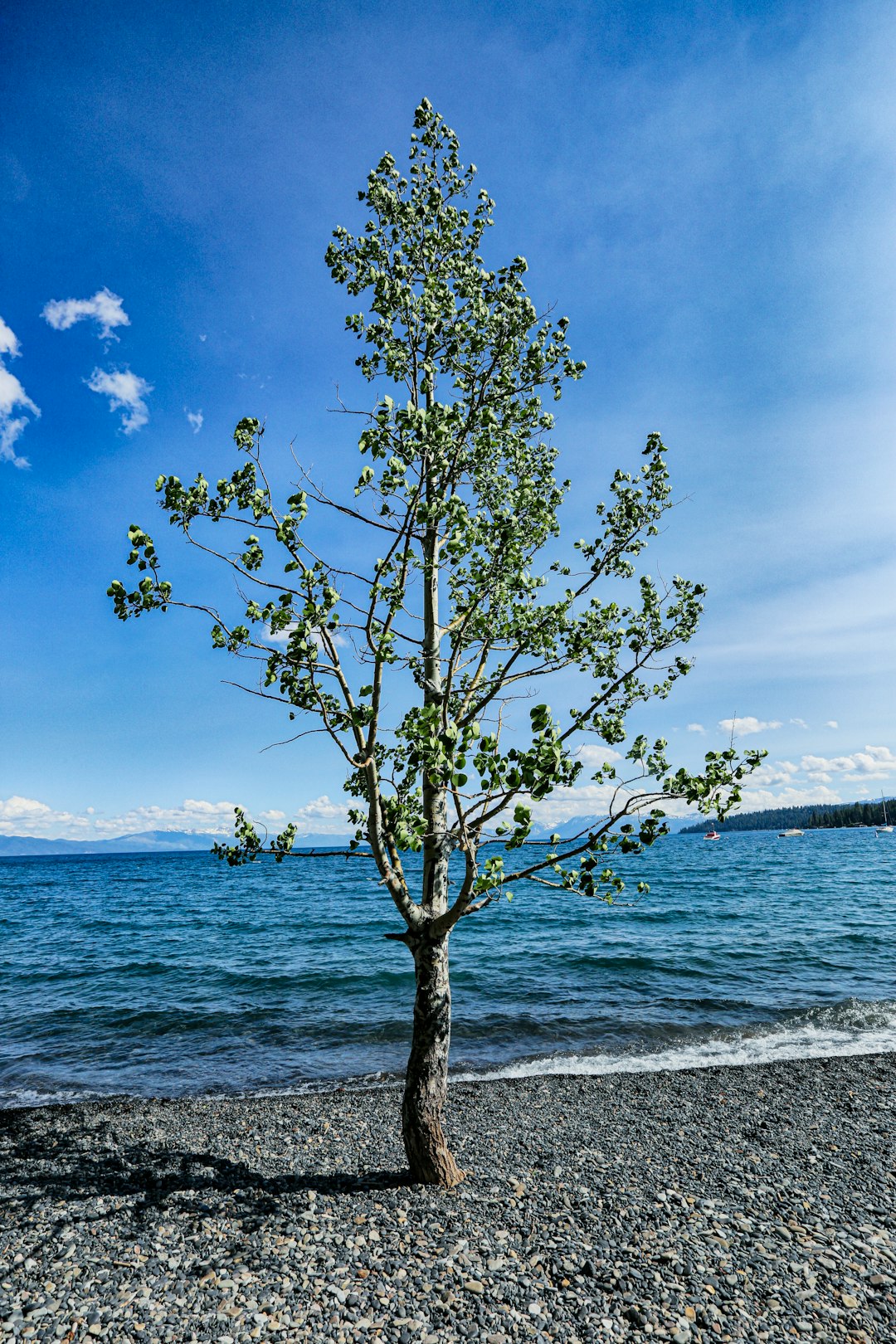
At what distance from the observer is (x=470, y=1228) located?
7.41 meters

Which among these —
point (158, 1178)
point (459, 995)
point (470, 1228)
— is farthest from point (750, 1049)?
point (158, 1178)

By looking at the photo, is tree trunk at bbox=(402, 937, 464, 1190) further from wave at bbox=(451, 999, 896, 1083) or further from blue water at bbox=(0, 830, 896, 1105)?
blue water at bbox=(0, 830, 896, 1105)

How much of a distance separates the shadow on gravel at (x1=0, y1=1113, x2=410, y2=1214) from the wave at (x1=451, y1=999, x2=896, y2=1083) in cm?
591

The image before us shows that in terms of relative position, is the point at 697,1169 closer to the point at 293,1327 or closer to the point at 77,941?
the point at 293,1327

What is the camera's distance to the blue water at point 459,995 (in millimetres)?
16047

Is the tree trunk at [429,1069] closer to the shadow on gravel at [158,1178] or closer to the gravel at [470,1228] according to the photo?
the gravel at [470,1228]

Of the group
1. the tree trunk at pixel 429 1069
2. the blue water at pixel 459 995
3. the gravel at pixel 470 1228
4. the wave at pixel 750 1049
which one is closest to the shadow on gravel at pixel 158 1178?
the gravel at pixel 470 1228

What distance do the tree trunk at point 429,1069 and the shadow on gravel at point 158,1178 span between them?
56cm

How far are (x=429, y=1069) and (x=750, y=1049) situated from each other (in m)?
11.5

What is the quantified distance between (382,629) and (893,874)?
7359cm

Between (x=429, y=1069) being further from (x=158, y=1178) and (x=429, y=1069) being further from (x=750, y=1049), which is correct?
(x=750, y=1049)

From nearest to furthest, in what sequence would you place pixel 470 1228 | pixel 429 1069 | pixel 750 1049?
pixel 470 1228, pixel 429 1069, pixel 750 1049

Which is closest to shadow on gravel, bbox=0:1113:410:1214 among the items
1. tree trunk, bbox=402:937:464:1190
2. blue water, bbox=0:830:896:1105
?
tree trunk, bbox=402:937:464:1190

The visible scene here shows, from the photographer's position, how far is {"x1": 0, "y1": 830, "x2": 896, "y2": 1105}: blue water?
16.0 metres
